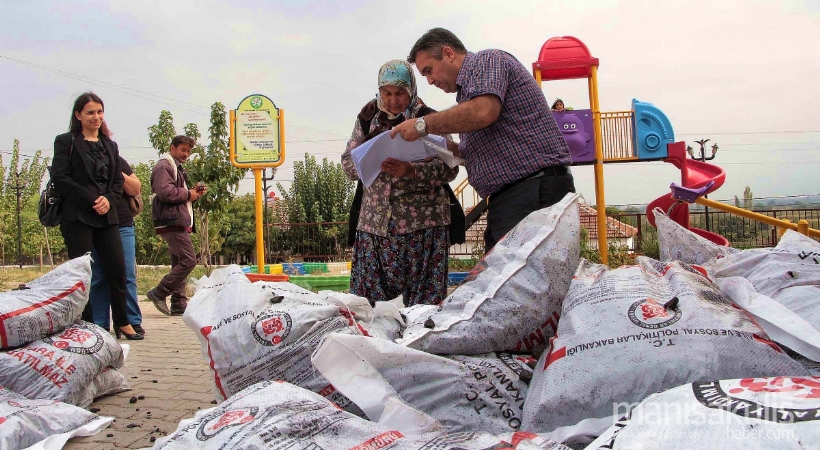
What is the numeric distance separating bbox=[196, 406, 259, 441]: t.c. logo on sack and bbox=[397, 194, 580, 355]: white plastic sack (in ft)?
1.64

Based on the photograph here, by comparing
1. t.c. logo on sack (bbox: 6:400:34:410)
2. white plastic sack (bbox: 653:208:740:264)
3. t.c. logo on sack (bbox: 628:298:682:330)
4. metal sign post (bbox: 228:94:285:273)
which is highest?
metal sign post (bbox: 228:94:285:273)

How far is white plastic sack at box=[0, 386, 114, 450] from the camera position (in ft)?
6.78

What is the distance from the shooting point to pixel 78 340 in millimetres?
2729

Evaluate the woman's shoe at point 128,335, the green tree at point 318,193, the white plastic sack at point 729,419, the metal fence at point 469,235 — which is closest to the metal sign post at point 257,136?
the woman's shoe at point 128,335

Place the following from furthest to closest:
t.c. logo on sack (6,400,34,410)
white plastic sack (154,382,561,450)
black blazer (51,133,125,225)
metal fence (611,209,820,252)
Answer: metal fence (611,209,820,252)
black blazer (51,133,125,225)
t.c. logo on sack (6,400,34,410)
white plastic sack (154,382,561,450)

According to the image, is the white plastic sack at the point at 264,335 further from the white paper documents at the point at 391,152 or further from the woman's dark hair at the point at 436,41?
the woman's dark hair at the point at 436,41

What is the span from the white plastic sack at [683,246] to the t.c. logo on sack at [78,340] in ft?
8.28

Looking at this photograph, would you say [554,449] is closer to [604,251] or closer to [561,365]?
[561,365]

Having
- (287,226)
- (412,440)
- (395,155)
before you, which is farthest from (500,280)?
(287,226)

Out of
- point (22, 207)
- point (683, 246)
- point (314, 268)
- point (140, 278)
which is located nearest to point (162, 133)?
point (140, 278)

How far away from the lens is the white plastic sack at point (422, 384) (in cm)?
142

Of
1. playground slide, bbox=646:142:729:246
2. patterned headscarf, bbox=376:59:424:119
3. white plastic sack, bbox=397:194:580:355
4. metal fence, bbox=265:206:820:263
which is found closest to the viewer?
white plastic sack, bbox=397:194:580:355

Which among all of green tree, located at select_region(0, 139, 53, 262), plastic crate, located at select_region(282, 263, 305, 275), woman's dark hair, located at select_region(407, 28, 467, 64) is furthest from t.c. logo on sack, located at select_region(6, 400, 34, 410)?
green tree, located at select_region(0, 139, 53, 262)

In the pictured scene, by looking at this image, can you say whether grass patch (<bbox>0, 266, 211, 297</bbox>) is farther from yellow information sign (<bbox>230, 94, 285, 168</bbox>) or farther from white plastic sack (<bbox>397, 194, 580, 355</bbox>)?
white plastic sack (<bbox>397, 194, 580, 355</bbox>)
